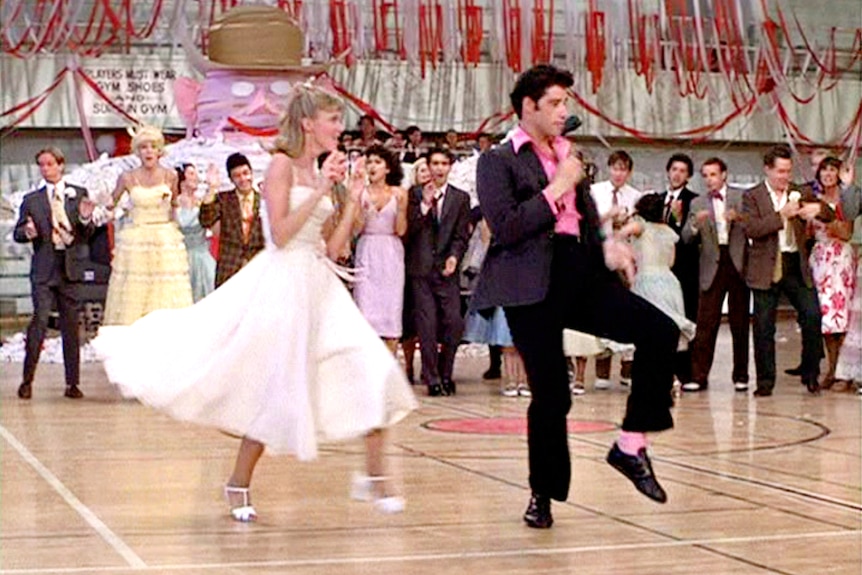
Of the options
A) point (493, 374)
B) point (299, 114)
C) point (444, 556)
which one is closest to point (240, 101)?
point (493, 374)

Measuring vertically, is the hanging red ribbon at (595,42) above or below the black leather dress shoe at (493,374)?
above

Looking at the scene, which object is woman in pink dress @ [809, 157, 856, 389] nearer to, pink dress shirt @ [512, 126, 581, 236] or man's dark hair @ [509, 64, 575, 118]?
pink dress shirt @ [512, 126, 581, 236]

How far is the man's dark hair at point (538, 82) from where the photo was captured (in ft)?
19.2

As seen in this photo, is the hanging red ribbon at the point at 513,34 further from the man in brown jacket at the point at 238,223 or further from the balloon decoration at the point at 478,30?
the man in brown jacket at the point at 238,223

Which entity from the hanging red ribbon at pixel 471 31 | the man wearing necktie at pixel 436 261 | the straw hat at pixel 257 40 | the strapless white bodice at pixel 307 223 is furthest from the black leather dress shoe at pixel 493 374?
the strapless white bodice at pixel 307 223

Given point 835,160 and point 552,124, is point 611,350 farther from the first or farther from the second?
point 552,124

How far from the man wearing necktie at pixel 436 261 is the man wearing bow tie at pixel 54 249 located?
7.00 feet

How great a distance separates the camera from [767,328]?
11.3 metres

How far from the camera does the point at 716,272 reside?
11492 millimetres

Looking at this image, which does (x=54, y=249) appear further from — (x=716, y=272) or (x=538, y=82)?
(x=538, y=82)

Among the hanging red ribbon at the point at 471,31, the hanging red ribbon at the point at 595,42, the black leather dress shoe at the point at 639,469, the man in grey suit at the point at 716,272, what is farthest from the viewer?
the hanging red ribbon at the point at 471,31

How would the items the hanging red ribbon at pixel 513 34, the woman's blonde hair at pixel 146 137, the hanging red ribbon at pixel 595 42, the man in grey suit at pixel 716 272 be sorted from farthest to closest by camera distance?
the hanging red ribbon at pixel 513 34 → the hanging red ribbon at pixel 595 42 → the man in grey suit at pixel 716 272 → the woman's blonde hair at pixel 146 137

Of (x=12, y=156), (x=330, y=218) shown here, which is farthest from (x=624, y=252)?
(x=12, y=156)

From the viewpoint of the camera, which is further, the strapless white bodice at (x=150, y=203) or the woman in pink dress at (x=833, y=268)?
the woman in pink dress at (x=833, y=268)
